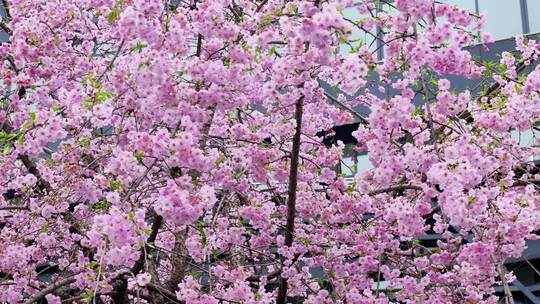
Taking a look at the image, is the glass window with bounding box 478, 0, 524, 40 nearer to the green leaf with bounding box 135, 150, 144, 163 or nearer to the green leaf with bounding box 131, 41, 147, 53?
the green leaf with bounding box 131, 41, 147, 53

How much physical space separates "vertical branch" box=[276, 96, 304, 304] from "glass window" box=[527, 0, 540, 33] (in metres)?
10.6

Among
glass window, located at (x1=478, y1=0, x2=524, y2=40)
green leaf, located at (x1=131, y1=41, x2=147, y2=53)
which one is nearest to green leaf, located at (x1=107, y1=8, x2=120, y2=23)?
green leaf, located at (x1=131, y1=41, x2=147, y2=53)

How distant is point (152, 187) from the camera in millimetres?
4723

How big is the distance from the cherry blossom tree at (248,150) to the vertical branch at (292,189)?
0.05 feet

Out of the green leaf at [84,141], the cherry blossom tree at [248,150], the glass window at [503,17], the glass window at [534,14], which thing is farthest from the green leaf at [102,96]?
the glass window at [534,14]

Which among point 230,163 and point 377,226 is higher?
point 230,163

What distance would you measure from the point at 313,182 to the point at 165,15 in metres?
2.14

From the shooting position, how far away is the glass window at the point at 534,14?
14148mm

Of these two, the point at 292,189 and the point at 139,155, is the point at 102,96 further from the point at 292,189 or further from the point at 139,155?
the point at 292,189

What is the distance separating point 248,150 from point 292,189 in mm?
477

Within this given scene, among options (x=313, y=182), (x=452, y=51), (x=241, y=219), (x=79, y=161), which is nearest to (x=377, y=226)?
(x=313, y=182)

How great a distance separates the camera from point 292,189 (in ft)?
16.7

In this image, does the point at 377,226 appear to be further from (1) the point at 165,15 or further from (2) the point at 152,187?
(1) the point at 165,15

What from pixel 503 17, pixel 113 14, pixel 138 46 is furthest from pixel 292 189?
pixel 503 17
